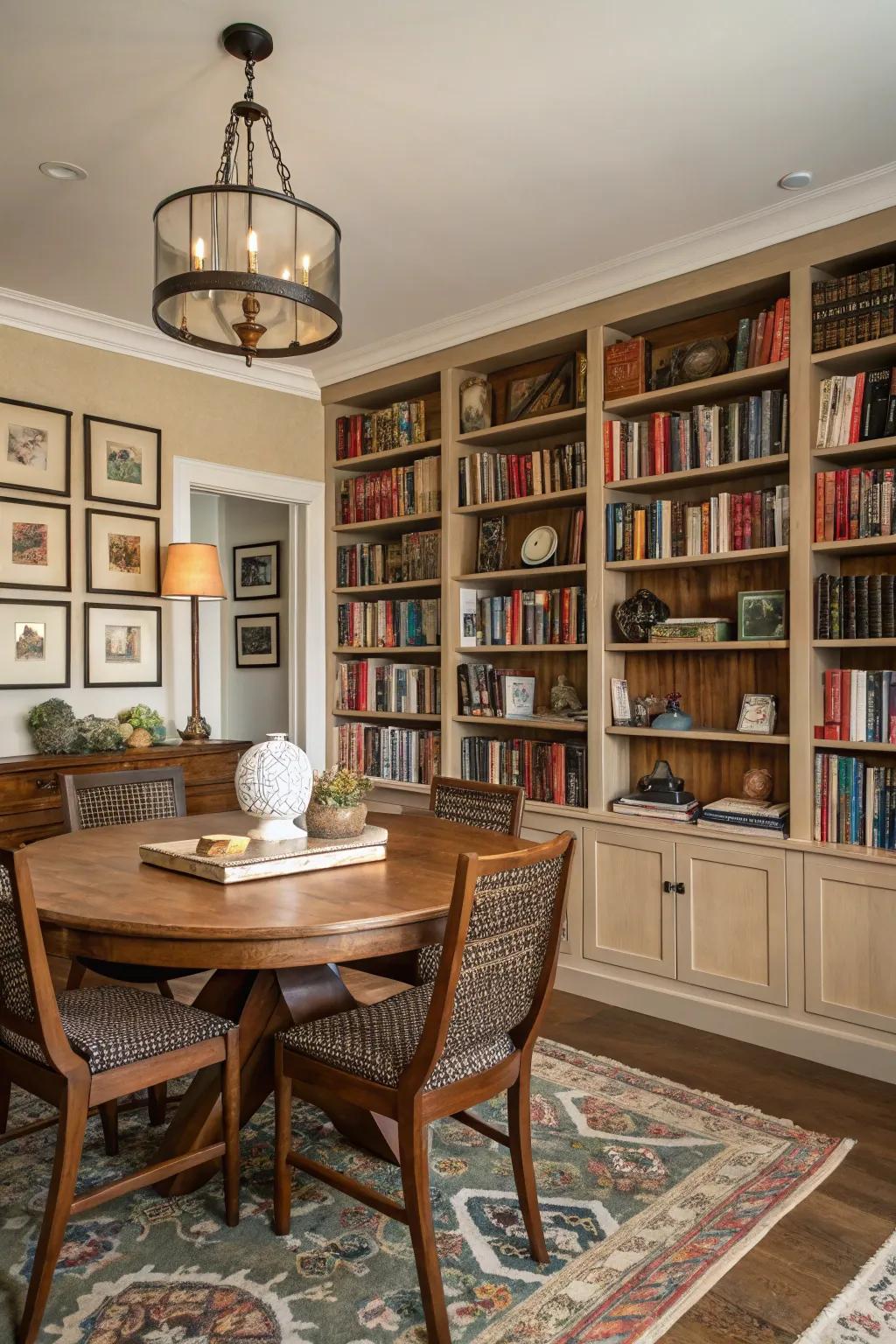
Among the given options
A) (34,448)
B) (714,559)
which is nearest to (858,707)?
(714,559)

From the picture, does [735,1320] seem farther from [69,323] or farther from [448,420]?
[69,323]

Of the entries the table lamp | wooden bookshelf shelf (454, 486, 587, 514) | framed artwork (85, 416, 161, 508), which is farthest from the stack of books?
framed artwork (85, 416, 161, 508)

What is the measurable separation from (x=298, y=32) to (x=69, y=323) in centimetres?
217

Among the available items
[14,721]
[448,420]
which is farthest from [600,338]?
Result: [14,721]

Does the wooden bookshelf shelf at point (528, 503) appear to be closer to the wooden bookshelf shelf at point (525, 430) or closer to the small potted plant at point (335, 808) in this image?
the wooden bookshelf shelf at point (525, 430)

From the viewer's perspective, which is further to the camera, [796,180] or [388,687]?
[388,687]

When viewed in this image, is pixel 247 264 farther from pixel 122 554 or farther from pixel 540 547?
pixel 122 554

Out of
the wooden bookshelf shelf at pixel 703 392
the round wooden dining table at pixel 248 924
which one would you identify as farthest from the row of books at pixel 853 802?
the wooden bookshelf shelf at pixel 703 392

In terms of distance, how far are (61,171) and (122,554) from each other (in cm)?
172

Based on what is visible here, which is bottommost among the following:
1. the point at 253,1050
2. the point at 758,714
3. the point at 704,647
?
the point at 253,1050

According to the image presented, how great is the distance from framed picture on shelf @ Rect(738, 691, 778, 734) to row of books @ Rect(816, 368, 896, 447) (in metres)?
0.90

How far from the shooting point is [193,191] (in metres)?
2.12

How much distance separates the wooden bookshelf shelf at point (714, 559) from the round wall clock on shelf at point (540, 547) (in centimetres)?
36

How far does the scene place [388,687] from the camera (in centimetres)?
479
